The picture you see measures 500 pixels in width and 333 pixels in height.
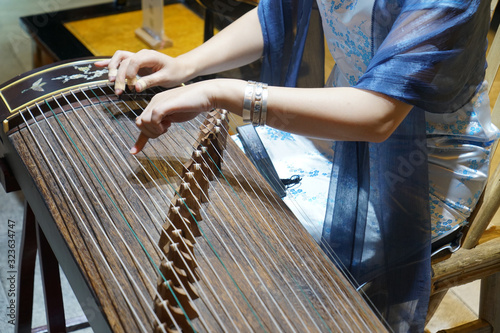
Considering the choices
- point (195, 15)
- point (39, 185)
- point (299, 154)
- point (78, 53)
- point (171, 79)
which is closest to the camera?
point (39, 185)

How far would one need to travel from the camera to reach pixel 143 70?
1.39m

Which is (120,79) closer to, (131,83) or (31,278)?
(131,83)

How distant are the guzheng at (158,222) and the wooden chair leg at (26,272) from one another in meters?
0.25

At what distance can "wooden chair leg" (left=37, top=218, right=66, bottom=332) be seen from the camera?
1.45 metres

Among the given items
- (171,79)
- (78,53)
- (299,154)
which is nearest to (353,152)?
(299,154)

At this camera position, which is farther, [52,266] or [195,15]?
[195,15]

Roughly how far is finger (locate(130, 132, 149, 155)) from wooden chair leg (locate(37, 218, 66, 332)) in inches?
17.0

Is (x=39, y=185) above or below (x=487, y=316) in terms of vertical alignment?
above

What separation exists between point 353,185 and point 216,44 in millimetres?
549

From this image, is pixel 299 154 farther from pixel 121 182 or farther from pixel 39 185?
pixel 39 185

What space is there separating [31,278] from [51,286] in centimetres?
14

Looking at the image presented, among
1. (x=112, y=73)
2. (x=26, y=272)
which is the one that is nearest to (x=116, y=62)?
(x=112, y=73)

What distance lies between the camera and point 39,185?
3.76 feet

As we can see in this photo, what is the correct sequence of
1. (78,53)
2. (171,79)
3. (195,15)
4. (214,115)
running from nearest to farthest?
1. (214,115)
2. (171,79)
3. (78,53)
4. (195,15)
